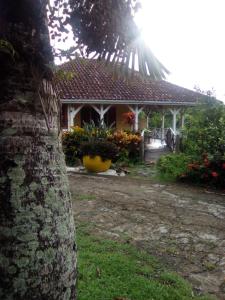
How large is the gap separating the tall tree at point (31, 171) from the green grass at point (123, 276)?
1387 millimetres

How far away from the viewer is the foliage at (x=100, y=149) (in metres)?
11.9

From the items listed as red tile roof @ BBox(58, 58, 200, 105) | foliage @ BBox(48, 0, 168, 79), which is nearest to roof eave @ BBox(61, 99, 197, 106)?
red tile roof @ BBox(58, 58, 200, 105)

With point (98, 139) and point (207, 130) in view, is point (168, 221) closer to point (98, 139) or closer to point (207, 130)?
point (207, 130)

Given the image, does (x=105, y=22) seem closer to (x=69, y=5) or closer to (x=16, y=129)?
(x=69, y=5)

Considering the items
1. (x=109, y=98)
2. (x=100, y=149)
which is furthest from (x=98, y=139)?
(x=109, y=98)

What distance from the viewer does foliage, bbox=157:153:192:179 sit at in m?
10.6

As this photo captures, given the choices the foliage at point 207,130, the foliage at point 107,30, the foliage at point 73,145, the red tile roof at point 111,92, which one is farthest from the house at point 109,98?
the foliage at point 107,30

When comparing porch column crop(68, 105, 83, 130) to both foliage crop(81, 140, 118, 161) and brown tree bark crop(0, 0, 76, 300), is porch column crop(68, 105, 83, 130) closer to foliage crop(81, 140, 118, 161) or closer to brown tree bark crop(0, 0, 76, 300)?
foliage crop(81, 140, 118, 161)

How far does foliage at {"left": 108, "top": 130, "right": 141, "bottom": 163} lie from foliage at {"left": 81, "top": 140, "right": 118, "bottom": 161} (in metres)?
2.07

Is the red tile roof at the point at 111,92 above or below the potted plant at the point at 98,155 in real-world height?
above

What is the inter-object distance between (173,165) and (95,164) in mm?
2336

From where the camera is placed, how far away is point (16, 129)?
85.7 inches

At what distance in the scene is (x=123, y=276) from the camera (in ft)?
13.0

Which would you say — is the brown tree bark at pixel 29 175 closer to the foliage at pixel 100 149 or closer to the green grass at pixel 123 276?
the green grass at pixel 123 276
